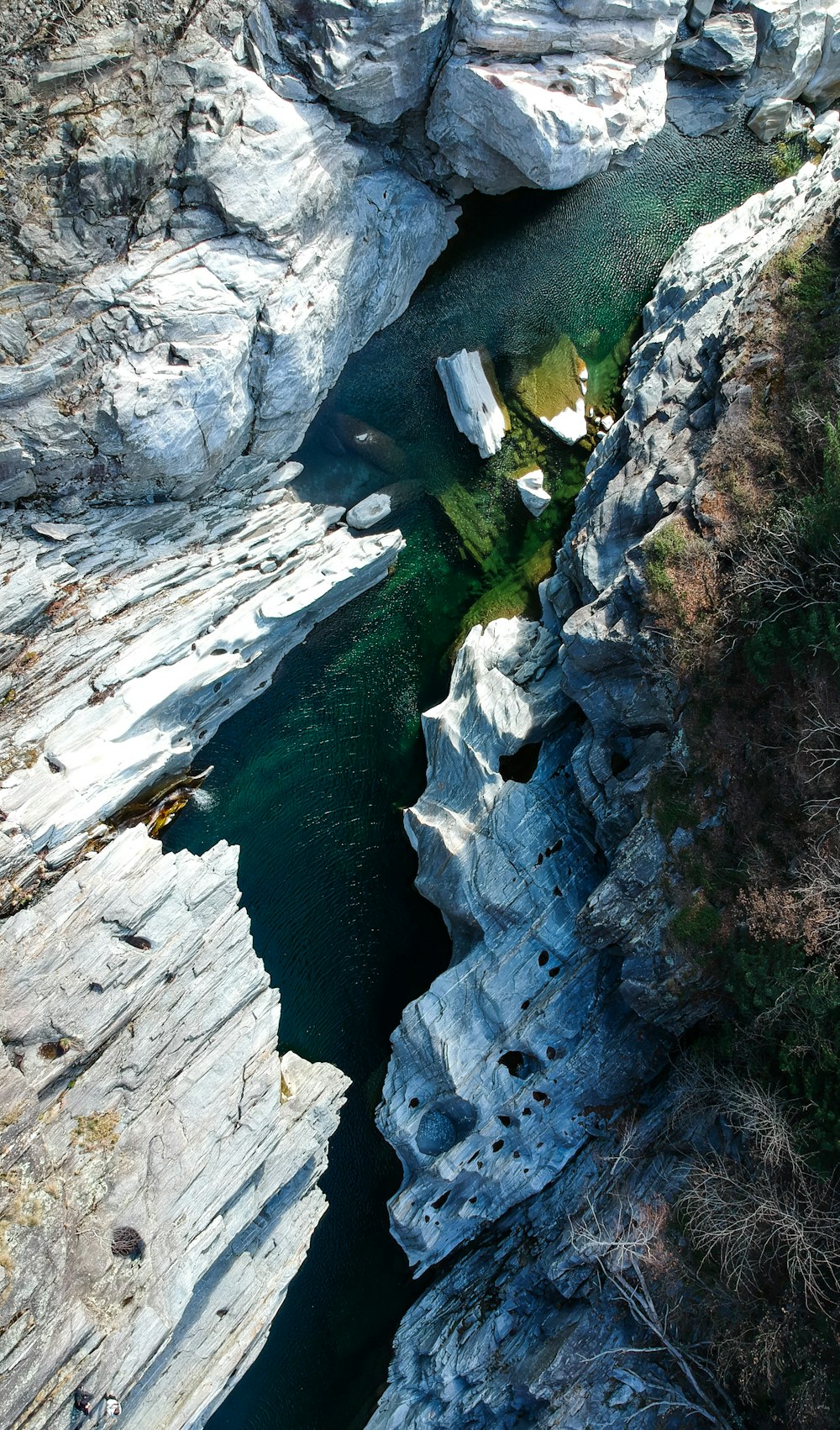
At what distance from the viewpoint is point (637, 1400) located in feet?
34.6

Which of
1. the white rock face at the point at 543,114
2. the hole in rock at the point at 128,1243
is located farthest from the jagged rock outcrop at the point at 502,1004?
the white rock face at the point at 543,114

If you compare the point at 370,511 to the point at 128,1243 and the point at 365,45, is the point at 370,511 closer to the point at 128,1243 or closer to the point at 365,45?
the point at 365,45

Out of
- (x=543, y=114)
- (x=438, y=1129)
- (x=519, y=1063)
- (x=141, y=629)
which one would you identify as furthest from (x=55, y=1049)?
(x=543, y=114)

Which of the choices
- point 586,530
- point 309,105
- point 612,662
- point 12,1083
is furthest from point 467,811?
point 309,105

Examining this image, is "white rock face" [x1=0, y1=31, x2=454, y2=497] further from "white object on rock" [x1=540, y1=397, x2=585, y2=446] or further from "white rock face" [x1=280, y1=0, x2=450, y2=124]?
"white object on rock" [x1=540, y1=397, x2=585, y2=446]

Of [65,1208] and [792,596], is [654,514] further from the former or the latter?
[65,1208]

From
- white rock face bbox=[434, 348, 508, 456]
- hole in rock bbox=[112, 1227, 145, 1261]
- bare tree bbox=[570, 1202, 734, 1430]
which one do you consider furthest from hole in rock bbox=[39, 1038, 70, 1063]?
white rock face bbox=[434, 348, 508, 456]

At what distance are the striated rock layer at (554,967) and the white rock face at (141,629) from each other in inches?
139

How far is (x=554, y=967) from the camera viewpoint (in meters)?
12.6

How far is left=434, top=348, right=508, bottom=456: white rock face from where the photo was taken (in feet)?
49.8

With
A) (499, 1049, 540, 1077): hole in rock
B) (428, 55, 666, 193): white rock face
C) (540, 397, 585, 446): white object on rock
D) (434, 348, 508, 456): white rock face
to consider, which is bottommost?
(499, 1049, 540, 1077): hole in rock

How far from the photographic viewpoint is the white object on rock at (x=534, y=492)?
15.1 metres

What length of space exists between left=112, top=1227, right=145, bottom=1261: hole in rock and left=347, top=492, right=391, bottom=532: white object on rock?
11.8 meters

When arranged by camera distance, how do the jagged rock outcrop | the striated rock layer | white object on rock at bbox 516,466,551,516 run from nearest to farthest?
the striated rock layer < the jagged rock outcrop < white object on rock at bbox 516,466,551,516
